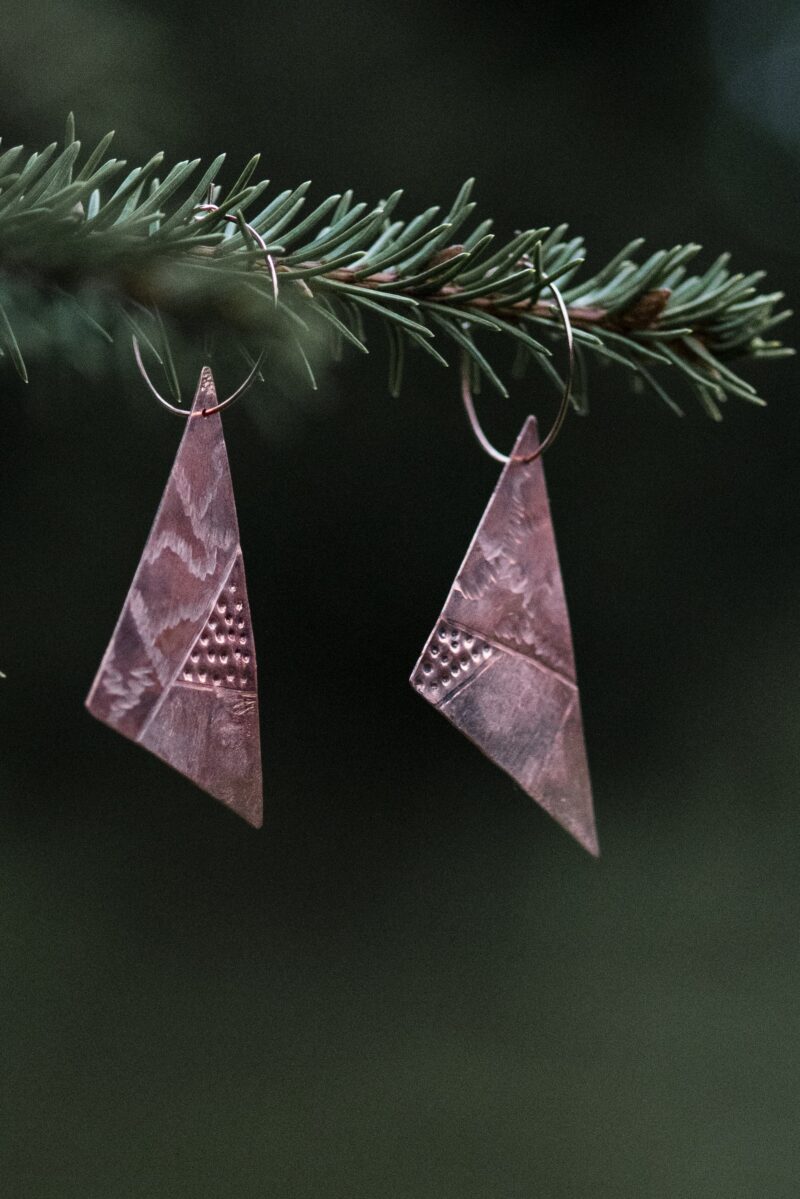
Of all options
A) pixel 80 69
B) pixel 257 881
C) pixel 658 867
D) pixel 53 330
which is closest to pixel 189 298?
pixel 53 330

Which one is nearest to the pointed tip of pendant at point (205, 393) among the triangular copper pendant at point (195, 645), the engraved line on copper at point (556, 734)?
the triangular copper pendant at point (195, 645)

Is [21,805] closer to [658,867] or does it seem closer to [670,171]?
[658,867]

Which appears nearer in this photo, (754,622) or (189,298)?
(189,298)

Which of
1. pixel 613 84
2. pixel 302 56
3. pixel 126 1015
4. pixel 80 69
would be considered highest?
pixel 613 84

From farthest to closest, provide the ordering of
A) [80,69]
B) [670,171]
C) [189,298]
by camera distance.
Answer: [670,171] → [80,69] → [189,298]

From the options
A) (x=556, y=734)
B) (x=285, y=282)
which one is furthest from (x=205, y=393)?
(x=556, y=734)

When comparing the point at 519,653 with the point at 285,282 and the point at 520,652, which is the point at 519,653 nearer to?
the point at 520,652

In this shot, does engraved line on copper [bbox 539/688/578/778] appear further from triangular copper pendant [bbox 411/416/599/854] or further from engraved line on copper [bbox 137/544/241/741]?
engraved line on copper [bbox 137/544/241/741]

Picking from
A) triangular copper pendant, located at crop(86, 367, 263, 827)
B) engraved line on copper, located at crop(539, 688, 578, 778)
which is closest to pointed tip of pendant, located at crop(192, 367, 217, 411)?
triangular copper pendant, located at crop(86, 367, 263, 827)
